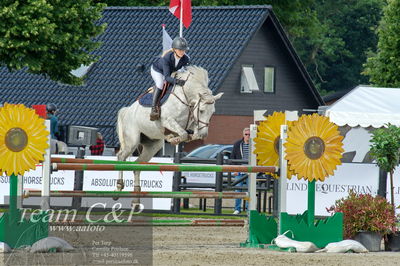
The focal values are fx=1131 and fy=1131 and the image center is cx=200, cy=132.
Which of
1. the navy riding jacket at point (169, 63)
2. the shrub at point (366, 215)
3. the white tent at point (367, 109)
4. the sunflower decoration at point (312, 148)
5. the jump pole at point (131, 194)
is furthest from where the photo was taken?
the white tent at point (367, 109)

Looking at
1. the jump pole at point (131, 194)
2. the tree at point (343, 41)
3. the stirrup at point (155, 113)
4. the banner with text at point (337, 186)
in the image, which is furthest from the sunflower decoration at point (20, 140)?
the tree at point (343, 41)

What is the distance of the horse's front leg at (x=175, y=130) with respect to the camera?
1459cm

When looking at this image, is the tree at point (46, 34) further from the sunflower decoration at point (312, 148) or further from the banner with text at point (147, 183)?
the sunflower decoration at point (312, 148)

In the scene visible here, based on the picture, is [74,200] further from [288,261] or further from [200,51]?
[200,51]

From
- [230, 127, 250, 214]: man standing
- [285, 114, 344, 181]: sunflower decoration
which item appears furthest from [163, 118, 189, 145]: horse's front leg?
[230, 127, 250, 214]: man standing

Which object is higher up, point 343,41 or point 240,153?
point 343,41

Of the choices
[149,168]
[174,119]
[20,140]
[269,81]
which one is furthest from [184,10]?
[20,140]

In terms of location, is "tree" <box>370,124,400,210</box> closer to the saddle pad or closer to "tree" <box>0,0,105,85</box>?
the saddle pad

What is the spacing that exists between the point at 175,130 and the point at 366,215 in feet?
9.95

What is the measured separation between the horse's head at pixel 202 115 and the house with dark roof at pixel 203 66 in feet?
72.4

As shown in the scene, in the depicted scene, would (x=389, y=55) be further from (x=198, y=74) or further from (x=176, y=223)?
(x=176, y=223)

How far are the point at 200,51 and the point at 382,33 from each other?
6.24m

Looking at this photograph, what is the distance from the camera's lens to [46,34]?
2502 cm

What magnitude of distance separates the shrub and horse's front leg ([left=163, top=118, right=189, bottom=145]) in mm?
2449
